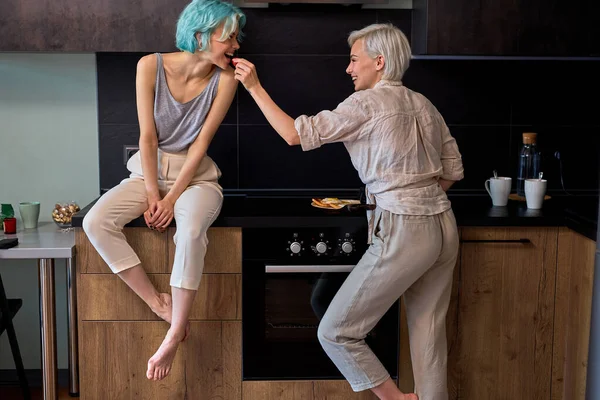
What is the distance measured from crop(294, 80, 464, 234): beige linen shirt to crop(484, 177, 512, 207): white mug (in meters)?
0.60

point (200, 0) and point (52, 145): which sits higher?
point (200, 0)

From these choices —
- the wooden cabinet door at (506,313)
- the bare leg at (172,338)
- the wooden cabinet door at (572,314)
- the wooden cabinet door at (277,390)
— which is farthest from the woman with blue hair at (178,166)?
the wooden cabinet door at (572,314)

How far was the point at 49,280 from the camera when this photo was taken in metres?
3.12

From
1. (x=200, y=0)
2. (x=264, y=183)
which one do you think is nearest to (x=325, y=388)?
(x=264, y=183)

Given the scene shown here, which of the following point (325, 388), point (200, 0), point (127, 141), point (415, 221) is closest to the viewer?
point (415, 221)

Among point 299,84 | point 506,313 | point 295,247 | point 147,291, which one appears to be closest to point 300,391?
point 295,247

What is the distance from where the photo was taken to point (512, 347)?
10.5 feet

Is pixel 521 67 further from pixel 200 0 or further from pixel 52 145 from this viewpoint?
pixel 52 145

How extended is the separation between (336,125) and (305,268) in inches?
23.9

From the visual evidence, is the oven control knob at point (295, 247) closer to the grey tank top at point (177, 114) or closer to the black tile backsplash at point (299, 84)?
the grey tank top at point (177, 114)

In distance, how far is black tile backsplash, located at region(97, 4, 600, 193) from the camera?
3.54 metres

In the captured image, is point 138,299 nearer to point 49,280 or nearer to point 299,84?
point 49,280

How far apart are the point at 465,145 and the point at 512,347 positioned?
3.02 ft

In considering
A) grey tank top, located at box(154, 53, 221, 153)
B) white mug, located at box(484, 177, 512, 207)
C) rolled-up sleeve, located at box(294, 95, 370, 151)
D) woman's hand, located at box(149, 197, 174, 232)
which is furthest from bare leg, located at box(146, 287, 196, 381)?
white mug, located at box(484, 177, 512, 207)
